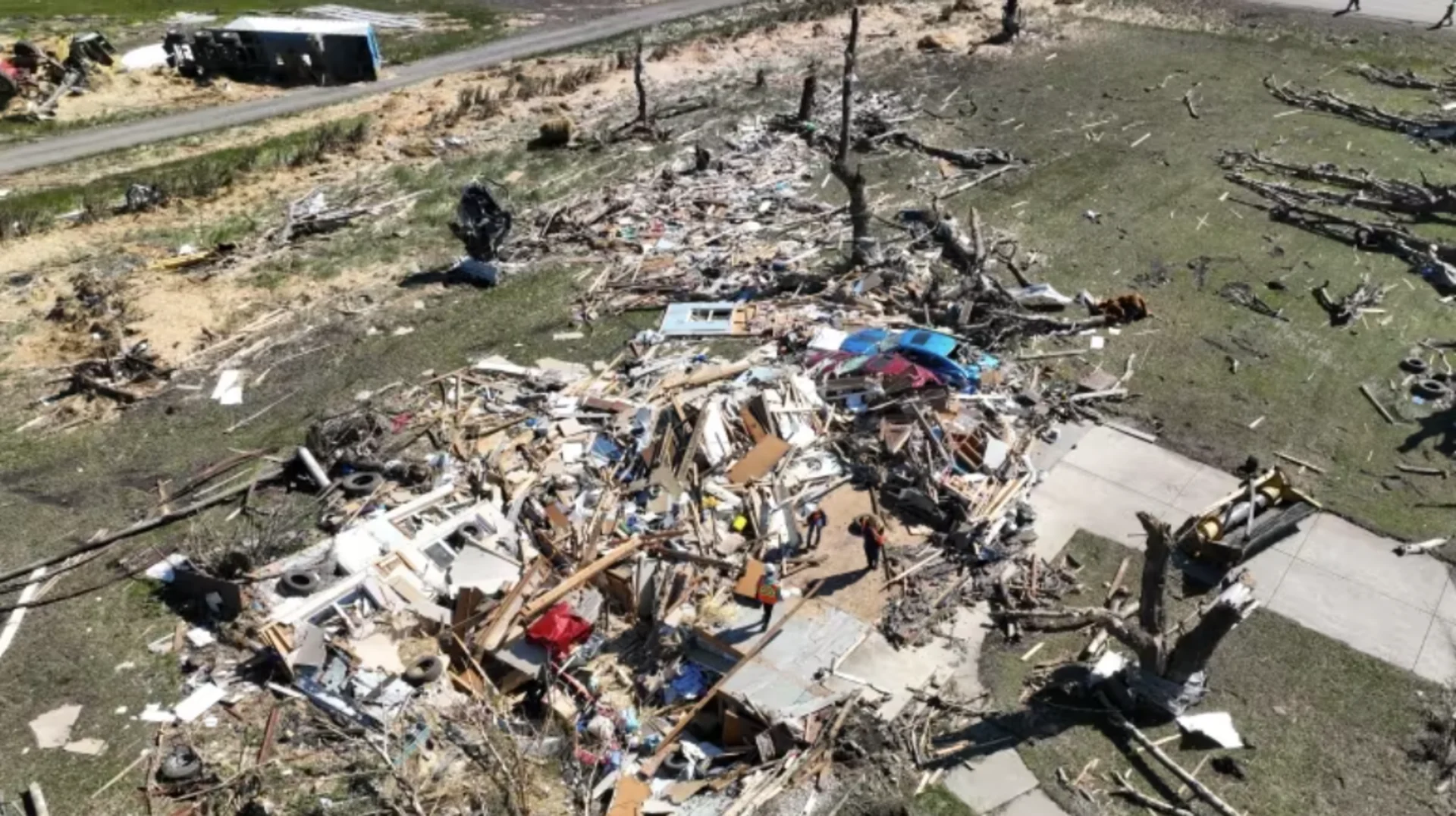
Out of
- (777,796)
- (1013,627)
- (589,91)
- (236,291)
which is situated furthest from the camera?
(589,91)

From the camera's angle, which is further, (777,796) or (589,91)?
(589,91)

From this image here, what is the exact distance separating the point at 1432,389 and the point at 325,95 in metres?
34.0

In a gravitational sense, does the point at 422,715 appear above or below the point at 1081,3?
below

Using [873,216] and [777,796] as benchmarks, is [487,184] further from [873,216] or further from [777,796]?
[777,796]

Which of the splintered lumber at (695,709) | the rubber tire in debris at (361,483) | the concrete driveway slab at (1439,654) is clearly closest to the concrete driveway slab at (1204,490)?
the concrete driveway slab at (1439,654)

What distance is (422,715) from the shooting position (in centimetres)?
1142

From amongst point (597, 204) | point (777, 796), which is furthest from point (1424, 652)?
point (597, 204)

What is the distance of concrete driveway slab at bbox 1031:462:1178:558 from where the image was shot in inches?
552

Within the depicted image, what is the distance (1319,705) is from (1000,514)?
4370mm

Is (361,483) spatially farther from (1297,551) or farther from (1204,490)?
(1297,551)

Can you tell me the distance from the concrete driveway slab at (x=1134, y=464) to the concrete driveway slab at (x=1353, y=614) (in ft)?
6.79

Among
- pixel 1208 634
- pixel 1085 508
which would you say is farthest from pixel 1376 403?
pixel 1208 634

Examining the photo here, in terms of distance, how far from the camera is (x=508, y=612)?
40.6 feet

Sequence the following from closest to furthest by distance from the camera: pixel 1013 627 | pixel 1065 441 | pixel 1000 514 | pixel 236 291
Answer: pixel 1013 627, pixel 1000 514, pixel 1065 441, pixel 236 291
